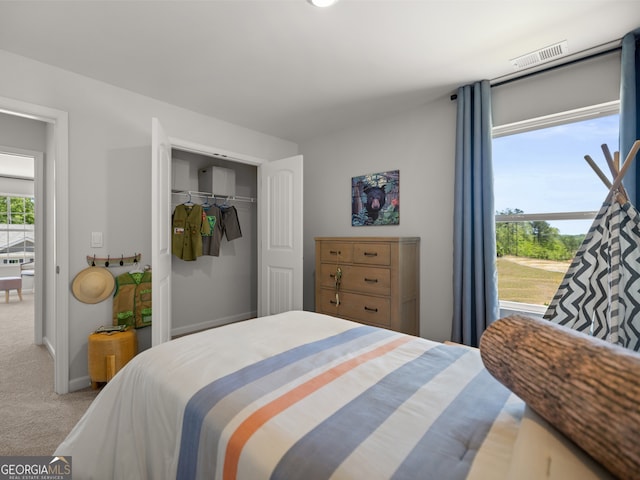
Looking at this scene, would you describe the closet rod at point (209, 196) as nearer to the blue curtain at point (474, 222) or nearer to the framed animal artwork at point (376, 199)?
the framed animal artwork at point (376, 199)

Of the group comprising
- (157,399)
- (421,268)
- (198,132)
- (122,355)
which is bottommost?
(122,355)

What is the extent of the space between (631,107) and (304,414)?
2.61 meters

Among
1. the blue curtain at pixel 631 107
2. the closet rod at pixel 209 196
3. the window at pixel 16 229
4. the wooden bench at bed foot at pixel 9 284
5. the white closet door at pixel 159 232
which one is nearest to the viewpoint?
the blue curtain at pixel 631 107

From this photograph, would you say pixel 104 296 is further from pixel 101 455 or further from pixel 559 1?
pixel 559 1

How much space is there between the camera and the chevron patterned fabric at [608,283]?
1584 mm

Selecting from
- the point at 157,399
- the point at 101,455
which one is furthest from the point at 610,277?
the point at 101,455

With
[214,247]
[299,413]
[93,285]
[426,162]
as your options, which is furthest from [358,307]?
[93,285]

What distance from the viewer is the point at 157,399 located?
975 mm

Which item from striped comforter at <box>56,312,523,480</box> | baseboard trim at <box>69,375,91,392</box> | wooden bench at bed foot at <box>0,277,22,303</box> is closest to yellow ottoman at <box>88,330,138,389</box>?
baseboard trim at <box>69,375,91,392</box>

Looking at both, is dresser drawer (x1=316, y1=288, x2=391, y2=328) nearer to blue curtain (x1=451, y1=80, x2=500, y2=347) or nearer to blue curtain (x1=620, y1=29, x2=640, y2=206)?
blue curtain (x1=451, y1=80, x2=500, y2=347)

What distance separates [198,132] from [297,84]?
1.23m

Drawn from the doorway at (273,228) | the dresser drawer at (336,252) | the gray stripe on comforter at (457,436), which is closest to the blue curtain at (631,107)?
the gray stripe on comforter at (457,436)

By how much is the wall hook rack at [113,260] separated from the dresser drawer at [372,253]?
1.99 metres

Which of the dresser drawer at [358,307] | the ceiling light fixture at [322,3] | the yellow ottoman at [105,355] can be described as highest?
the ceiling light fixture at [322,3]
